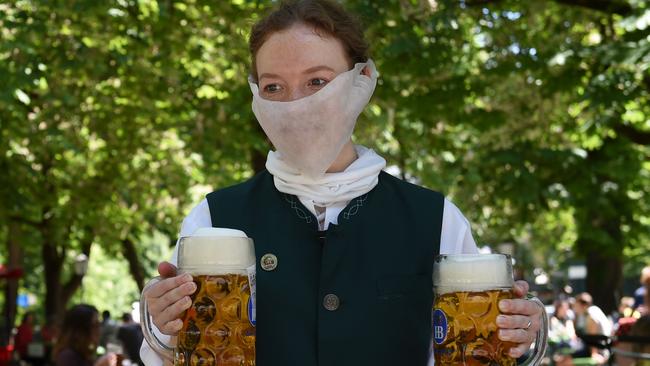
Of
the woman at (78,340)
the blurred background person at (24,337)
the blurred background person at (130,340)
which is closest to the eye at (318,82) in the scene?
the woman at (78,340)

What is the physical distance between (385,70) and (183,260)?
793 centimetres

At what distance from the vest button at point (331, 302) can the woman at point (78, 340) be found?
22.2ft

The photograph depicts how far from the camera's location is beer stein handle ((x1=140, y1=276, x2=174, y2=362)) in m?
1.89

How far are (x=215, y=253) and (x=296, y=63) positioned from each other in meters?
0.49

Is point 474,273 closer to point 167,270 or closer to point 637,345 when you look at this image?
point 167,270

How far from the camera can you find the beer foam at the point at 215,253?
1.80 meters

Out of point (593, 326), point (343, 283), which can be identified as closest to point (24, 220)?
point (593, 326)

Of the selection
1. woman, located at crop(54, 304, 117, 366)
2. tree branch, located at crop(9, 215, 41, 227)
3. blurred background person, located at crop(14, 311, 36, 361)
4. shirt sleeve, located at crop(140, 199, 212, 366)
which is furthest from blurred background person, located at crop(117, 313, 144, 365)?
blurred background person, located at crop(14, 311, 36, 361)

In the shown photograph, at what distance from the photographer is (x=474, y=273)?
1816 mm

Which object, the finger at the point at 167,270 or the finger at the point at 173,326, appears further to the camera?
the finger at the point at 167,270

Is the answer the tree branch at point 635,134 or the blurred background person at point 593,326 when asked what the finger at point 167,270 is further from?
the blurred background person at point 593,326

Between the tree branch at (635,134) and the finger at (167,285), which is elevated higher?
the tree branch at (635,134)

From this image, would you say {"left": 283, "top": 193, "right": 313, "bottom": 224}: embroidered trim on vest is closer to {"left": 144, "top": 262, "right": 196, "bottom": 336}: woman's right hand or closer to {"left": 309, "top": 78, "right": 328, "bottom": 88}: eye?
{"left": 309, "top": 78, "right": 328, "bottom": 88}: eye

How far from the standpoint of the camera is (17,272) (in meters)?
21.6
